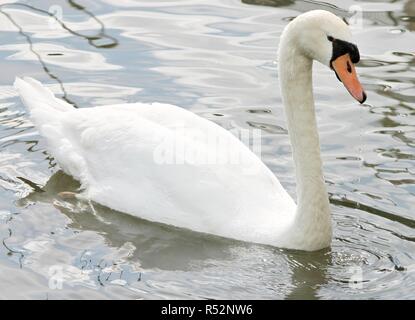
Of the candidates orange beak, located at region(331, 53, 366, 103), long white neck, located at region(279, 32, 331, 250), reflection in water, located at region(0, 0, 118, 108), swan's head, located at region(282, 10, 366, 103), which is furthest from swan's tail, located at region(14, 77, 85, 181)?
orange beak, located at region(331, 53, 366, 103)

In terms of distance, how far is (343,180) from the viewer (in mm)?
9344

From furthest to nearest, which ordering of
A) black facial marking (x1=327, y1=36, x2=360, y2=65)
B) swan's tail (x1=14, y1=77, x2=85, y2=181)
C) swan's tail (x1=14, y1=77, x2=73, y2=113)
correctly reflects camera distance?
swan's tail (x1=14, y1=77, x2=73, y2=113), swan's tail (x1=14, y1=77, x2=85, y2=181), black facial marking (x1=327, y1=36, x2=360, y2=65)

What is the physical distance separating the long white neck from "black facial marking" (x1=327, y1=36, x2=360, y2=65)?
0.37 m

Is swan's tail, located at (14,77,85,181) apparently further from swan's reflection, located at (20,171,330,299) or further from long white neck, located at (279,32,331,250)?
long white neck, located at (279,32,331,250)

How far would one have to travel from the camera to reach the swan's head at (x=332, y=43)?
7.68 m

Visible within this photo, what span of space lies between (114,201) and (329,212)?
1652mm

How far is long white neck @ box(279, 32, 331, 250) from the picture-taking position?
807cm

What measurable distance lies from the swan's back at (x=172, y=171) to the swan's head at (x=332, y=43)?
111 cm

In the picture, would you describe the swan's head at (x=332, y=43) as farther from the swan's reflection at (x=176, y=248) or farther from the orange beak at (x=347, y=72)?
the swan's reflection at (x=176, y=248)

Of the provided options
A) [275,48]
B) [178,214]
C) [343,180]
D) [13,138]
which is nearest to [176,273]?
[178,214]
